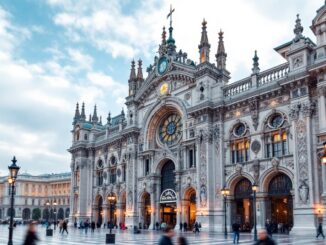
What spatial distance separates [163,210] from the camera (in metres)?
53.1

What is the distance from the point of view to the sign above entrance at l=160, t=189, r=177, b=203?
166 ft

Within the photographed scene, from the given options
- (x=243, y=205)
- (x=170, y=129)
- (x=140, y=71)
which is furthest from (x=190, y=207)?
(x=140, y=71)

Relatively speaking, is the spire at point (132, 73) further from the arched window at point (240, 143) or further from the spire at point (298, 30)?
the spire at point (298, 30)

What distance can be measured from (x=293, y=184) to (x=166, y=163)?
19856mm

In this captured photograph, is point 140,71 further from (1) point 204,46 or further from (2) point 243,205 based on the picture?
(2) point 243,205

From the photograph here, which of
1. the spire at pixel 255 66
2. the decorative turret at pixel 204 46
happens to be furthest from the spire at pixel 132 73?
the spire at pixel 255 66

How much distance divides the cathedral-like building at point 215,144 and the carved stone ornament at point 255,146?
0.34 ft

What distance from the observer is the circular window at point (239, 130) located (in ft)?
144

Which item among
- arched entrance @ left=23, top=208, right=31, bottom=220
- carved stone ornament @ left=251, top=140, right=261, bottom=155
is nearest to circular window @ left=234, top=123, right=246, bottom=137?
carved stone ornament @ left=251, top=140, right=261, bottom=155

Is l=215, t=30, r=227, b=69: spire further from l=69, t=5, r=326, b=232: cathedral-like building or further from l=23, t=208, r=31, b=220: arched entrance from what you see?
l=23, t=208, r=31, b=220: arched entrance

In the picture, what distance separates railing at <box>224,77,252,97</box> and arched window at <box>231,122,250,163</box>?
3720mm

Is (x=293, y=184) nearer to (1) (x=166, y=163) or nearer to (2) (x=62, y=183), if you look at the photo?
(1) (x=166, y=163)

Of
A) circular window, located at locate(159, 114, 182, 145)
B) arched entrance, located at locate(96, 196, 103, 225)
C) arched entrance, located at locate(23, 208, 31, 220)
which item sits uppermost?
circular window, located at locate(159, 114, 182, 145)

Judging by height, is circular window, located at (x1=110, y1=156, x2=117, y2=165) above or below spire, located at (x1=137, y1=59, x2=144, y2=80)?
below
